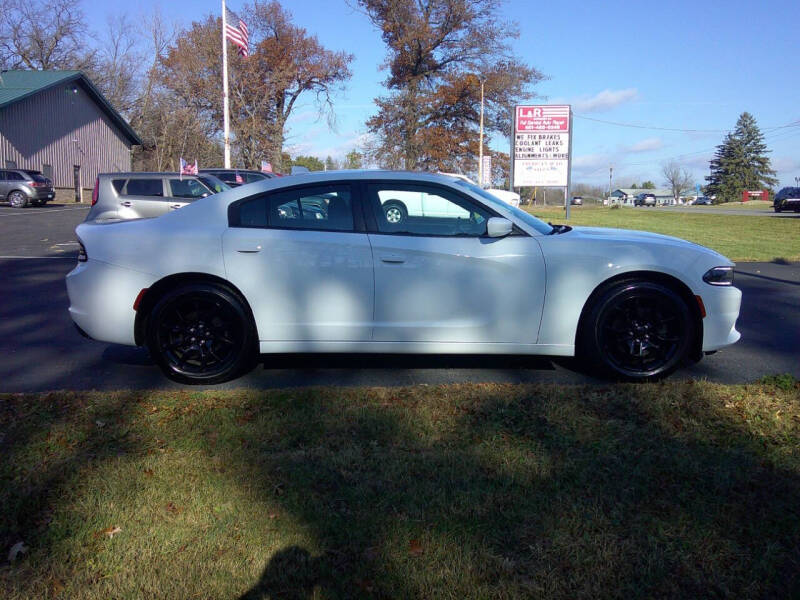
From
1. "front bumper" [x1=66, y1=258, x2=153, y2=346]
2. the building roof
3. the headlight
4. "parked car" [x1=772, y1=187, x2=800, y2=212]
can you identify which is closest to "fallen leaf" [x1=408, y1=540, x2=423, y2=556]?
"front bumper" [x1=66, y1=258, x2=153, y2=346]

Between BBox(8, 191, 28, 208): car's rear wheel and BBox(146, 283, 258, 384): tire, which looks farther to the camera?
BBox(8, 191, 28, 208): car's rear wheel

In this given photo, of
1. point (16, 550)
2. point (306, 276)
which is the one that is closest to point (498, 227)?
point (306, 276)

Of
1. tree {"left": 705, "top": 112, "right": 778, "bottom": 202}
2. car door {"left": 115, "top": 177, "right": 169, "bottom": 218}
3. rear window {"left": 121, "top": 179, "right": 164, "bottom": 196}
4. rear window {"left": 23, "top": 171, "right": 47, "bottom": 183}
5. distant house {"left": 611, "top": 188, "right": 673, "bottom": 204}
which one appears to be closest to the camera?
car door {"left": 115, "top": 177, "right": 169, "bottom": 218}

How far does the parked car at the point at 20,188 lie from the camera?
105ft

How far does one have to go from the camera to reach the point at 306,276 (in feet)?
16.0

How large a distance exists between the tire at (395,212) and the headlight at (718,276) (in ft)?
7.05

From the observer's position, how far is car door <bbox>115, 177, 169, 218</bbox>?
14.2 metres

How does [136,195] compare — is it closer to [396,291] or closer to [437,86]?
[396,291]

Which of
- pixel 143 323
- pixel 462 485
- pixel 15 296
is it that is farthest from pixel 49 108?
pixel 462 485

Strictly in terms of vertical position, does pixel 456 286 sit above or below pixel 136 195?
below

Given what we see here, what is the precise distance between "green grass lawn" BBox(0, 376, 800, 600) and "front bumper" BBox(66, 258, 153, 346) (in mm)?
647

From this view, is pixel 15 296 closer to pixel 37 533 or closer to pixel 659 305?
pixel 37 533

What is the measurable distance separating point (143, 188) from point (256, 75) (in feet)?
119

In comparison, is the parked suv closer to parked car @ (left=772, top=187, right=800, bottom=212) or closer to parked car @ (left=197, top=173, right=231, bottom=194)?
parked car @ (left=197, top=173, right=231, bottom=194)
